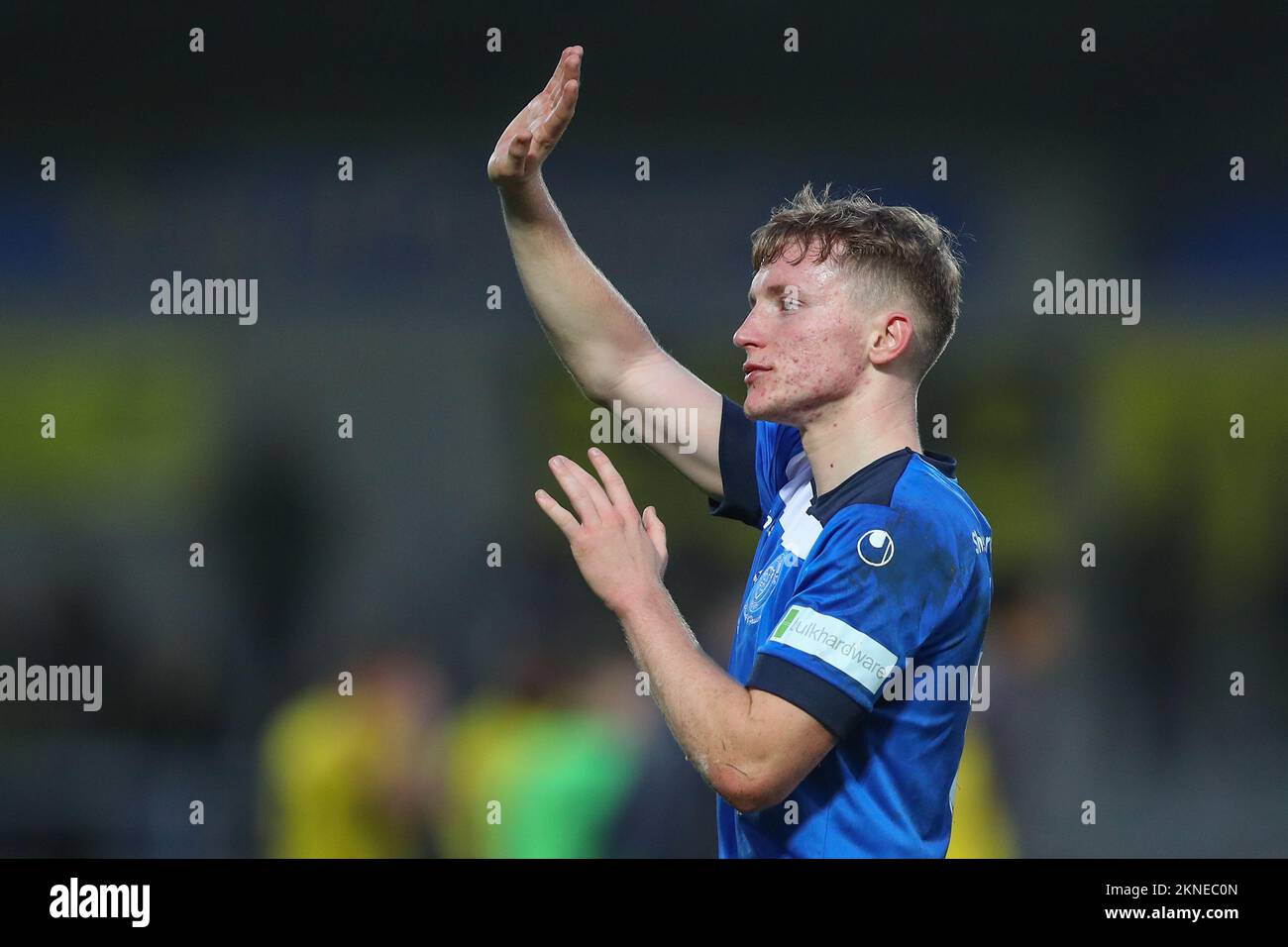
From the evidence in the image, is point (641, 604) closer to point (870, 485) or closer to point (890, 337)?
point (870, 485)

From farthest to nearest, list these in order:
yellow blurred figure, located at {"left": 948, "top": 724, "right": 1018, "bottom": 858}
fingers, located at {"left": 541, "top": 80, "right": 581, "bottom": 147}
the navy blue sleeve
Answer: yellow blurred figure, located at {"left": 948, "top": 724, "right": 1018, "bottom": 858} < the navy blue sleeve < fingers, located at {"left": 541, "top": 80, "right": 581, "bottom": 147}

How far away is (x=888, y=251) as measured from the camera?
3102 mm

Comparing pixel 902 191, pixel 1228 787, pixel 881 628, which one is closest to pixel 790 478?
pixel 881 628

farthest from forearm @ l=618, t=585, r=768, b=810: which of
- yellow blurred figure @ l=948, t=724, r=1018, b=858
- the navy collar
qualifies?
yellow blurred figure @ l=948, t=724, r=1018, b=858

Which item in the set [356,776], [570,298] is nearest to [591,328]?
[570,298]

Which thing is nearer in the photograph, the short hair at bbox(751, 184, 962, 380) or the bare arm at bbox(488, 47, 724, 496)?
the short hair at bbox(751, 184, 962, 380)

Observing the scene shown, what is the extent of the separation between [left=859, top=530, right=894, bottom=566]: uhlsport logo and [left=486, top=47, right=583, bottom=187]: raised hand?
46.4 inches

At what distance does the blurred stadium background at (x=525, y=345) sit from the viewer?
8.85 meters

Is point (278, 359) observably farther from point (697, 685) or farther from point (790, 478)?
point (697, 685)

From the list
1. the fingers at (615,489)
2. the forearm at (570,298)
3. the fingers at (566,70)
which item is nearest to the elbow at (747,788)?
the fingers at (615,489)

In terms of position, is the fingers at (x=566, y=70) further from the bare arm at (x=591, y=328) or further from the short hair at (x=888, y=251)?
the short hair at (x=888, y=251)

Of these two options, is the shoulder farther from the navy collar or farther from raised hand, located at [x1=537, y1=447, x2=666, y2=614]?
raised hand, located at [x1=537, y1=447, x2=666, y2=614]

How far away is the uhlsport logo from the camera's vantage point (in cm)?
270
